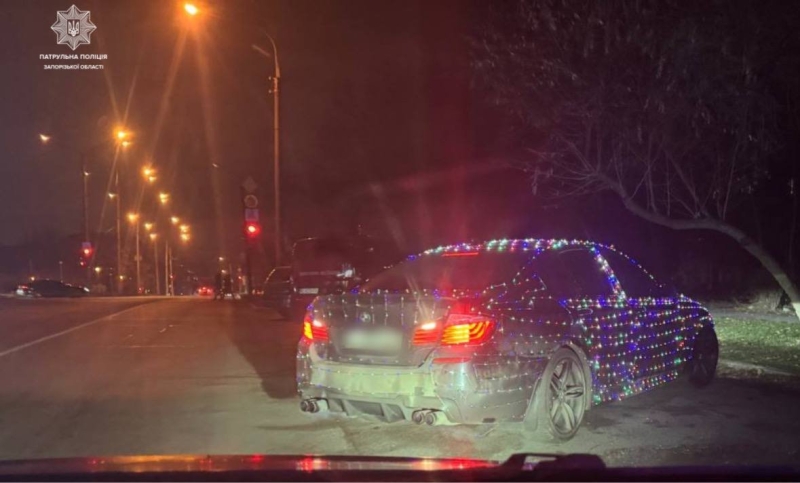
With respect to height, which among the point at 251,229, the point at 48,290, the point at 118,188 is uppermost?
the point at 118,188

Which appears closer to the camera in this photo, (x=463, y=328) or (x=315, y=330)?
(x=463, y=328)

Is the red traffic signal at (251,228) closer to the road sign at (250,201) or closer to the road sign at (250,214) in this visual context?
the road sign at (250,214)

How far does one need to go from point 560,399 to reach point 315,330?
2075 mm

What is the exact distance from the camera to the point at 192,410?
7.64m

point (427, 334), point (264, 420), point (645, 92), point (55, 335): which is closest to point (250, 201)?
point (55, 335)

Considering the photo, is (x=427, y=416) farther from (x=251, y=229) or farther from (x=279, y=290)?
(x=251, y=229)

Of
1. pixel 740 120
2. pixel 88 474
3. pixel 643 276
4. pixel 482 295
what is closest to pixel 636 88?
pixel 740 120

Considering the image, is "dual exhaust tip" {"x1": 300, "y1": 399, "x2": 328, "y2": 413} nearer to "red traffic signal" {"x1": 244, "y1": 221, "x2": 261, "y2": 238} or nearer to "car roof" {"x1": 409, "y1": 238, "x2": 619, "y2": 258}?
"car roof" {"x1": 409, "y1": 238, "x2": 619, "y2": 258}

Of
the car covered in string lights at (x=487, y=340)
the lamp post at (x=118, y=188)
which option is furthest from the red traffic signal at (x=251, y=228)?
the car covered in string lights at (x=487, y=340)

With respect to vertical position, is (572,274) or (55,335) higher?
(572,274)

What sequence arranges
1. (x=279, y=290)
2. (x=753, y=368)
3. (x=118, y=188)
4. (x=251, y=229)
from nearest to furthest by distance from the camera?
1. (x=753, y=368)
2. (x=279, y=290)
3. (x=251, y=229)
4. (x=118, y=188)

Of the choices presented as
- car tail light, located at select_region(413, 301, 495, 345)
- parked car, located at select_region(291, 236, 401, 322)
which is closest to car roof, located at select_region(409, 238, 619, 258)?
car tail light, located at select_region(413, 301, 495, 345)

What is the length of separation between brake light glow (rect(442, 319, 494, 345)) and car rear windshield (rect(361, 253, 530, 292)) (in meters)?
0.53

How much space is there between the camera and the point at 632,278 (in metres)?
7.74
